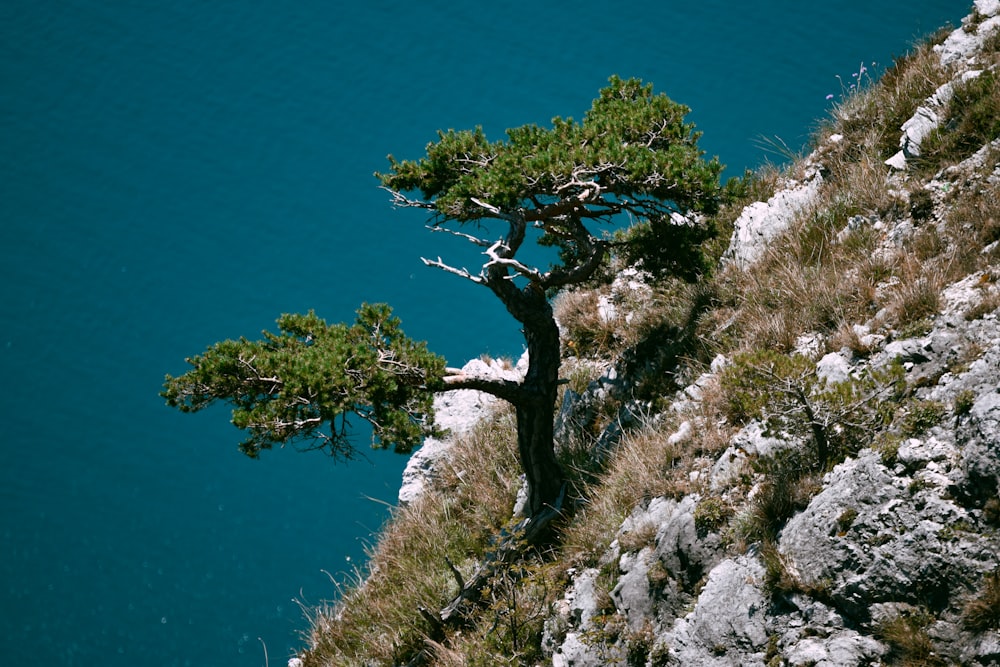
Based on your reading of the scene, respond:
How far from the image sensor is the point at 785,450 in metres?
4.20

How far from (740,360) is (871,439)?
747 mm

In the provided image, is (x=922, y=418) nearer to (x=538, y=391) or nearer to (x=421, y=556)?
(x=538, y=391)

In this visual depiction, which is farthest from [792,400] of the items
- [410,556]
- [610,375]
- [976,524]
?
[410,556]

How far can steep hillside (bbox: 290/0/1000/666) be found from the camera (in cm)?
348

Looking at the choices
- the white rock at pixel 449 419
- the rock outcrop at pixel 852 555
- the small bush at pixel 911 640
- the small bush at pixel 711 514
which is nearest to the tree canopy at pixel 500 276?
the rock outcrop at pixel 852 555

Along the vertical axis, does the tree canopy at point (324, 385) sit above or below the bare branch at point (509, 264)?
below

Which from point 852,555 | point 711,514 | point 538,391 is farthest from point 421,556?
point 852,555

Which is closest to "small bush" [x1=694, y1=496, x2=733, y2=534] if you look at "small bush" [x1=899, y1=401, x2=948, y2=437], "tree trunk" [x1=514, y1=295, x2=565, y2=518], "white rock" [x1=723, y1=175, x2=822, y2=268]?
"small bush" [x1=899, y1=401, x2=948, y2=437]

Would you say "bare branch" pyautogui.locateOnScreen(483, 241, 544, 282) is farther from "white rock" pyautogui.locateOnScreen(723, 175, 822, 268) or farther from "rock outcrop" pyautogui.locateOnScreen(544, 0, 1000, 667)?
"white rock" pyautogui.locateOnScreen(723, 175, 822, 268)

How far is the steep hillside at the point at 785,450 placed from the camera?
11.4ft

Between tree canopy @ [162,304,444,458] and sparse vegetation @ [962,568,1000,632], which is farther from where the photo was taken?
tree canopy @ [162,304,444,458]

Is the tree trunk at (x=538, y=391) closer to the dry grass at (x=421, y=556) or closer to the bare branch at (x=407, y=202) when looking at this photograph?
the dry grass at (x=421, y=556)

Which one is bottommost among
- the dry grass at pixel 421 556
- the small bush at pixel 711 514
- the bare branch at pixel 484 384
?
the dry grass at pixel 421 556

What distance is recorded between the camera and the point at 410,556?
6.93 metres
